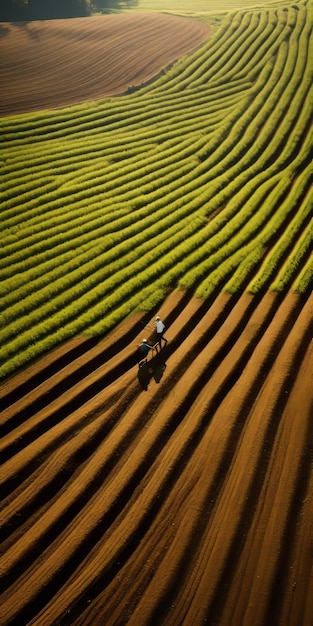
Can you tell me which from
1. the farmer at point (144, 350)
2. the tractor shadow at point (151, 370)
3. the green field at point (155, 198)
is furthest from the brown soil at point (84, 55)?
the tractor shadow at point (151, 370)

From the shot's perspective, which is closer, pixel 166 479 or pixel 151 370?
pixel 166 479

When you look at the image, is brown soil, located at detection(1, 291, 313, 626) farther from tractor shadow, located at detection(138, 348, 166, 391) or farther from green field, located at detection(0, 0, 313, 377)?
green field, located at detection(0, 0, 313, 377)

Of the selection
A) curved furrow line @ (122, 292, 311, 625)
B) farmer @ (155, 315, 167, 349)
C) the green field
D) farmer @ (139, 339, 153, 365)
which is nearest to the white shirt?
farmer @ (155, 315, 167, 349)

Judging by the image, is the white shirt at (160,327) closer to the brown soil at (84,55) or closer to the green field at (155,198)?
the green field at (155,198)

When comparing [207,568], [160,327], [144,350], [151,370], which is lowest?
[207,568]

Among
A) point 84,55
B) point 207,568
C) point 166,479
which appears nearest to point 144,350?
point 166,479

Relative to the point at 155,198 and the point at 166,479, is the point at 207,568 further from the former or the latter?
the point at 155,198

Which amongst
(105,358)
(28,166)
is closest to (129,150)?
(28,166)
